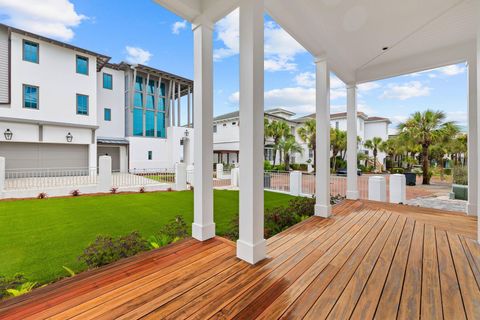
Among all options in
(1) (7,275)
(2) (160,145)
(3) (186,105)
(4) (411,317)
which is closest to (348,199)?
(4) (411,317)

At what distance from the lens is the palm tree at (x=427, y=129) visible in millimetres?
13119

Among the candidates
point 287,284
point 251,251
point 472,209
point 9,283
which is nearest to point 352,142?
point 472,209

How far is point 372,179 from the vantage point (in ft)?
19.9

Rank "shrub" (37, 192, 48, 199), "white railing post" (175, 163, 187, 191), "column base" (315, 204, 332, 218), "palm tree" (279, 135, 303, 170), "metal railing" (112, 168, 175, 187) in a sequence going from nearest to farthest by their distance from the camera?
"column base" (315, 204, 332, 218), "shrub" (37, 192, 48, 199), "metal railing" (112, 168, 175, 187), "white railing post" (175, 163, 187, 191), "palm tree" (279, 135, 303, 170)

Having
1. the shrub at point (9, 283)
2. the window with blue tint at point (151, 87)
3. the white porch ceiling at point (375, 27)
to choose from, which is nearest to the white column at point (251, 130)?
the white porch ceiling at point (375, 27)

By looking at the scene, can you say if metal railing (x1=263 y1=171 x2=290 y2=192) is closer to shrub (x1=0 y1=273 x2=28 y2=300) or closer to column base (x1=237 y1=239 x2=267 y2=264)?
column base (x1=237 y1=239 x2=267 y2=264)

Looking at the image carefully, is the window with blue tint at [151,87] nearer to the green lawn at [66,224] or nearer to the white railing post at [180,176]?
the white railing post at [180,176]

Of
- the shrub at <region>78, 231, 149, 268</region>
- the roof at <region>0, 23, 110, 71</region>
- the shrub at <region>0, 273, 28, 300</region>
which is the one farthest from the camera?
the roof at <region>0, 23, 110, 71</region>

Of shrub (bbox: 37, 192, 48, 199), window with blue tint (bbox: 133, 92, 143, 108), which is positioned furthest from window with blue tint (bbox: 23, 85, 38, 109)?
shrub (bbox: 37, 192, 48, 199)

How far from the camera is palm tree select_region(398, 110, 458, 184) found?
13.1 meters

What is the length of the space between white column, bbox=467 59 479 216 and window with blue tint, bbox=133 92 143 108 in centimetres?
1876

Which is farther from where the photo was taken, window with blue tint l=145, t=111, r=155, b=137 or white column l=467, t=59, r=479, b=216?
window with blue tint l=145, t=111, r=155, b=137

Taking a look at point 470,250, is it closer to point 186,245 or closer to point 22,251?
point 186,245

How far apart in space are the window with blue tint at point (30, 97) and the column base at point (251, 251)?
14.7 metres
